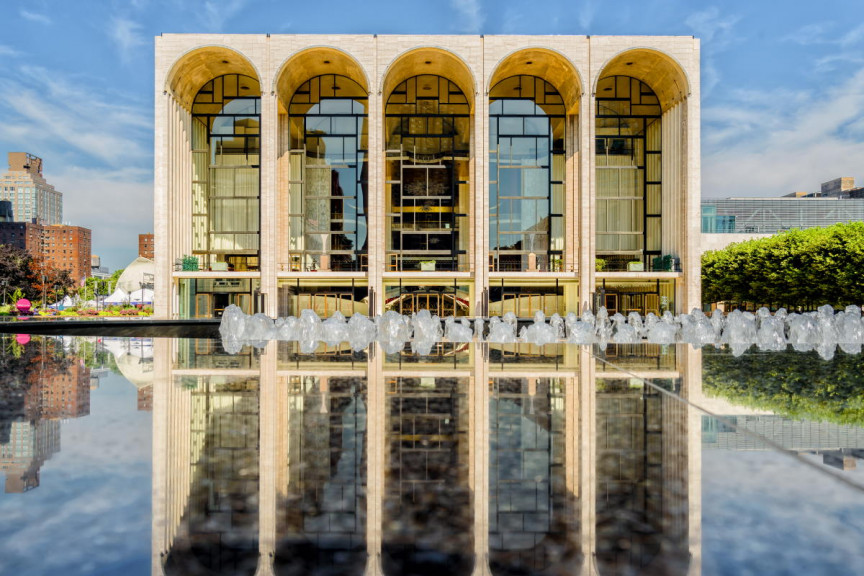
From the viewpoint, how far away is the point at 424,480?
2.59 m

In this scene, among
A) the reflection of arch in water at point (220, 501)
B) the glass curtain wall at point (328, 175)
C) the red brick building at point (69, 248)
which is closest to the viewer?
the reflection of arch in water at point (220, 501)

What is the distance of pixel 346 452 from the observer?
121 inches

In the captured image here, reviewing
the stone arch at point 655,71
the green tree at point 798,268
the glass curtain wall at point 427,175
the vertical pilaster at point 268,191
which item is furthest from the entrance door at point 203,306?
the green tree at point 798,268

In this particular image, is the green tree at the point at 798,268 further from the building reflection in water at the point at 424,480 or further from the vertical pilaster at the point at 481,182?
the building reflection in water at the point at 424,480

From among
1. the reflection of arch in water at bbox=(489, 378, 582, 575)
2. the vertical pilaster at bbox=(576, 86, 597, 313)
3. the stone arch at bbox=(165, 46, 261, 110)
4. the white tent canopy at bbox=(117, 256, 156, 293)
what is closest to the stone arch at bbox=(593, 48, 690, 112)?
the vertical pilaster at bbox=(576, 86, 597, 313)

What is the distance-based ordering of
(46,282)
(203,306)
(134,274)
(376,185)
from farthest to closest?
(134,274), (46,282), (203,306), (376,185)

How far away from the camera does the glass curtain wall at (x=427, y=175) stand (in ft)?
116

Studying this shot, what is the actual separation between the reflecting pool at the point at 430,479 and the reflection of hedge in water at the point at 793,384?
0.17ft

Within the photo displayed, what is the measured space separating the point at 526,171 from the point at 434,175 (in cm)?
569

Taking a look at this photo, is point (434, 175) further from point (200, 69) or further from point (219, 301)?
point (219, 301)

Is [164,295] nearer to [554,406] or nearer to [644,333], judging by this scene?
[644,333]

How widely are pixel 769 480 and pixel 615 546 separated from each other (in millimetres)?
Result: 1104

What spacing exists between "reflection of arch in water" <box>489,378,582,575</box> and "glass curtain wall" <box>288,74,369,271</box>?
3198 cm

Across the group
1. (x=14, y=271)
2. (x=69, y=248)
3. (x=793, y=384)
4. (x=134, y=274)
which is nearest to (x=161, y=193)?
(x=14, y=271)
